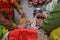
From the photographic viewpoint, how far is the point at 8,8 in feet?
4.42

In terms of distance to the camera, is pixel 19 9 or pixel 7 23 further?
pixel 19 9

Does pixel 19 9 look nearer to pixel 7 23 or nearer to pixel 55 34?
pixel 7 23

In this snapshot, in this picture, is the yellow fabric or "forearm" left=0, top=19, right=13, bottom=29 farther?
"forearm" left=0, top=19, right=13, bottom=29

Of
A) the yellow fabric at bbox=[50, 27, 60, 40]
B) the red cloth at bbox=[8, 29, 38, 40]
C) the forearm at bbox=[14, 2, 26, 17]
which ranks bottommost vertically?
the red cloth at bbox=[8, 29, 38, 40]

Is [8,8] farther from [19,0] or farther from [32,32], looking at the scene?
[32,32]

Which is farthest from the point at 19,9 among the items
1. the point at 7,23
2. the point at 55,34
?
the point at 55,34

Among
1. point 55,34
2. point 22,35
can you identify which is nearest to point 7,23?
point 22,35

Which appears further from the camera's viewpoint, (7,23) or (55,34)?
(7,23)

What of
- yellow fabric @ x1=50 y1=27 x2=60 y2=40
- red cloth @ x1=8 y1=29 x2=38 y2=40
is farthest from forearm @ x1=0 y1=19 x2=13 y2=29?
yellow fabric @ x1=50 y1=27 x2=60 y2=40

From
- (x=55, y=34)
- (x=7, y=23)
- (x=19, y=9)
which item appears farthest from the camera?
(x=19, y=9)

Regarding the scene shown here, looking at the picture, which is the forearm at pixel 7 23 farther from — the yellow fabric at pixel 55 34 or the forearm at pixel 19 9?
the yellow fabric at pixel 55 34

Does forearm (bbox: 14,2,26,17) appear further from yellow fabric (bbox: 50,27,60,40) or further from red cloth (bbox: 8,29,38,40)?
yellow fabric (bbox: 50,27,60,40)

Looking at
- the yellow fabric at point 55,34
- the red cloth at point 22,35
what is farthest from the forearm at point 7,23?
the yellow fabric at point 55,34

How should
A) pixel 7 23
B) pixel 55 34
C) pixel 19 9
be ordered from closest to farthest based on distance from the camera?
pixel 55 34
pixel 7 23
pixel 19 9
